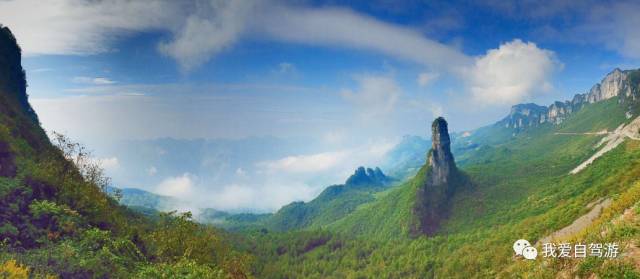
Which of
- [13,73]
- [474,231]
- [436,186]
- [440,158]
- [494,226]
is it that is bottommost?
[474,231]

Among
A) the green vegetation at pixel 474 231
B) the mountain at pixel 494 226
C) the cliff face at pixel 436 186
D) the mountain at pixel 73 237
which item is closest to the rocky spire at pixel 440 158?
the cliff face at pixel 436 186

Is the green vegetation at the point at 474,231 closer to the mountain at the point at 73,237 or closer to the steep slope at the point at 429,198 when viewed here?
the steep slope at the point at 429,198

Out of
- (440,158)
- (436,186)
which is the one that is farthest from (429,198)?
(440,158)

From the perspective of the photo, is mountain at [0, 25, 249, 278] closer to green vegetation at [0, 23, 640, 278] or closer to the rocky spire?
green vegetation at [0, 23, 640, 278]

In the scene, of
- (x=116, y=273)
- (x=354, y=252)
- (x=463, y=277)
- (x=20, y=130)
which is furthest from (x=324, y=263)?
(x=116, y=273)

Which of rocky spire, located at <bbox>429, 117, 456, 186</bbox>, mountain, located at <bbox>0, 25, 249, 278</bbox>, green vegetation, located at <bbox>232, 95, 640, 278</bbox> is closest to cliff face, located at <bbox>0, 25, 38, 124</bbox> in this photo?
mountain, located at <bbox>0, 25, 249, 278</bbox>

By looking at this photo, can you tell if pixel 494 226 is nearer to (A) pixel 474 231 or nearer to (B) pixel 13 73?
(A) pixel 474 231

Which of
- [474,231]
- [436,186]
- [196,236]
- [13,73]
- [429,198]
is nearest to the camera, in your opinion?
[196,236]
